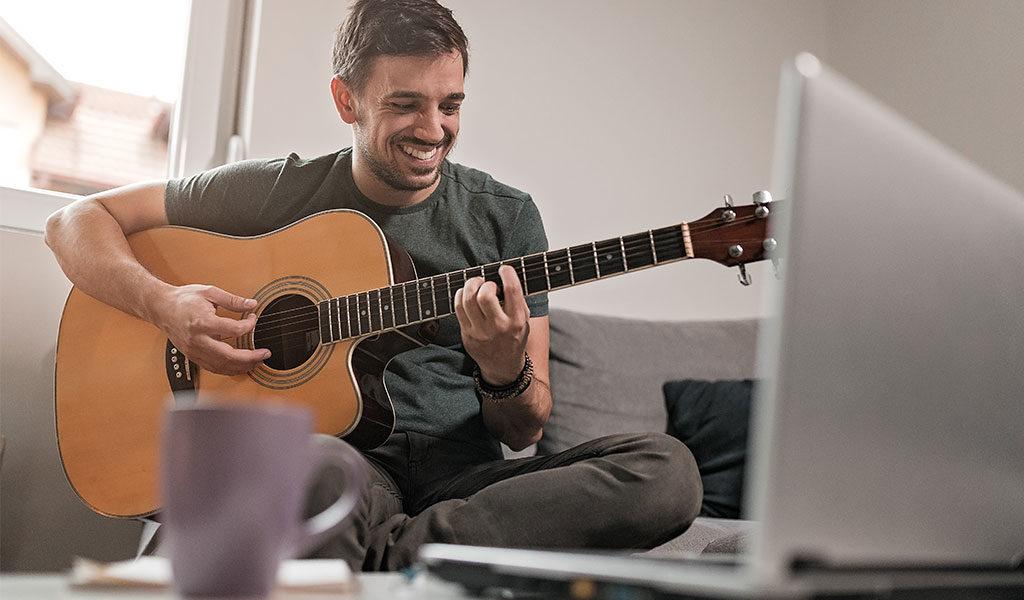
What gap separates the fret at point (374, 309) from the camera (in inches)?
53.8

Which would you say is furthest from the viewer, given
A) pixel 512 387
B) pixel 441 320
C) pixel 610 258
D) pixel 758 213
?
pixel 441 320

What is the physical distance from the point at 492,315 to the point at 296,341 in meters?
0.30

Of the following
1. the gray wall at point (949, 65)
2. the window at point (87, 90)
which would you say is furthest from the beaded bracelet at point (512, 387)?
the gray wall at point (949, 65)

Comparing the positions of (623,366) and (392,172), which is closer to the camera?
(392,172)

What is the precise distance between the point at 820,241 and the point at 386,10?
4.92 ft

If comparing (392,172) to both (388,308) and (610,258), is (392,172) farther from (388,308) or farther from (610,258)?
(610,258)

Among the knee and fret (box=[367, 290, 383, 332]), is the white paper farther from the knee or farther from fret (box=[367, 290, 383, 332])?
fret (box=[367, 290, 383, 332])

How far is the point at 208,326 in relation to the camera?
137cm

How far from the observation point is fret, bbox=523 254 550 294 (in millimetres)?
1336

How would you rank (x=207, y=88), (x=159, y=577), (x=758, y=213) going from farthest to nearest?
(x=207, y=88) → (x=758, y=213) → (x=159, y=577)

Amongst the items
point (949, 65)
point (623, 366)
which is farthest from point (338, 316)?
point (949, 65)

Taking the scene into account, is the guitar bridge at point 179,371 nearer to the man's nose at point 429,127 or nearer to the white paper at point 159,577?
the man's nose at point 429,127

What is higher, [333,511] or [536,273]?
[536,273]

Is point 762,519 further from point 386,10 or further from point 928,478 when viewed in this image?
point 386,10
